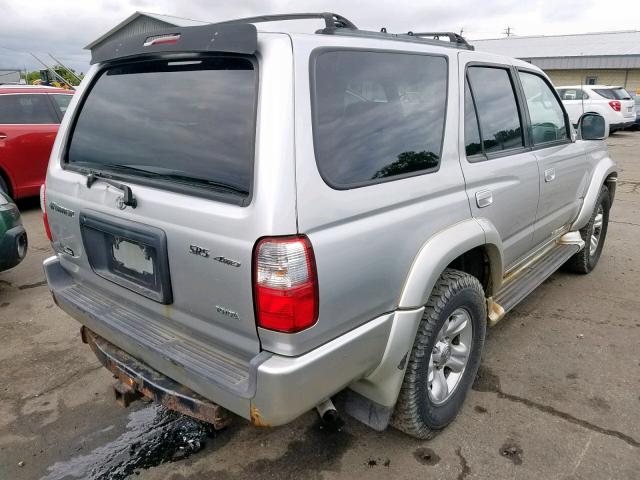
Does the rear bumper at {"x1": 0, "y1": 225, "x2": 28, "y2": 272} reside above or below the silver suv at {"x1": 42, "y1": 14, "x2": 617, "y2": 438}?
below

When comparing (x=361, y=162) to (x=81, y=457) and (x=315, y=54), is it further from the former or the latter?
(x=81, y=457)

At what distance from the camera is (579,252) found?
15.2 feet

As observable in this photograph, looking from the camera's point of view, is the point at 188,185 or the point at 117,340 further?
the point at 117,340

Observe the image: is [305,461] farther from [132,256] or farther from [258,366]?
[132,256]

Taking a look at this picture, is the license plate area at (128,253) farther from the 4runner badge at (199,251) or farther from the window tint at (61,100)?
the window tint at (61,100)

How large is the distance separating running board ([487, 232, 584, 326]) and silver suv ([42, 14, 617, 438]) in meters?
0.17

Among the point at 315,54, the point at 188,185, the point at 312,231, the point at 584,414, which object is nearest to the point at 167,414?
the point at 188,185

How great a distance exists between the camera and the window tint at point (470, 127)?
265 cm

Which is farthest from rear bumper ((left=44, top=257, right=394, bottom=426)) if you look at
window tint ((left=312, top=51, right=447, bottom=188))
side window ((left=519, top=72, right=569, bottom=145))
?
side window ((left=519, top=72, right=569, bottom=145))

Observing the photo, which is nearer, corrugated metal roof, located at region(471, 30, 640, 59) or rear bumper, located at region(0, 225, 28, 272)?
rear bumper, located at region(0, 225, 28, 272)

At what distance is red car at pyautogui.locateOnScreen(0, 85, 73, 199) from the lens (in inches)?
273

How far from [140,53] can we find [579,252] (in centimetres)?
410

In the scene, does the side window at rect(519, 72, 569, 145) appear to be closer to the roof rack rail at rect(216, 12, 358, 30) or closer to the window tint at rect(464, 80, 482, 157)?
the window tint at rect(464, 80, 482, 157)

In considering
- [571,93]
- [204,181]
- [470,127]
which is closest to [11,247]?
[204,181]
